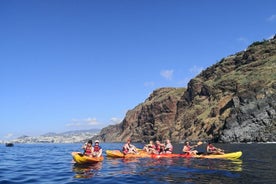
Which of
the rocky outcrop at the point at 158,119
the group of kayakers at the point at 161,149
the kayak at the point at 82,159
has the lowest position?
the kayak at the point at 82,159

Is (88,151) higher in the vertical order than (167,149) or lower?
higher

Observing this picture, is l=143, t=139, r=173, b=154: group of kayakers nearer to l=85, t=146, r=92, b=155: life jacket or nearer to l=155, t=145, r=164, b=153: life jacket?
l=155, t=145, r=164, b=153: life jacket

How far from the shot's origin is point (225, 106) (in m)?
123

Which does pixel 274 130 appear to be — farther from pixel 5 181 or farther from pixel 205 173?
pixel 5 181

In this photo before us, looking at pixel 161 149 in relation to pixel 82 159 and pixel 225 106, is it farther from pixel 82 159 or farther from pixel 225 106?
pixel 225 106

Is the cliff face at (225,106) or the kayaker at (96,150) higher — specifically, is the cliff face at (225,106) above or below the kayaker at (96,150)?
above

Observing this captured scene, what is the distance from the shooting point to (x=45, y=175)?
2445cm

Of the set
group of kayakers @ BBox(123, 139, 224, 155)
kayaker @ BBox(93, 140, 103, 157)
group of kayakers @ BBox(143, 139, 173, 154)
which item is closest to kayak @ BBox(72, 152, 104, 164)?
kayaker @ BBox(93, 140, 103, 157)

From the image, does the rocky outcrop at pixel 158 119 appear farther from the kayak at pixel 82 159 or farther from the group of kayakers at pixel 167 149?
the kayak at pixel 82 159

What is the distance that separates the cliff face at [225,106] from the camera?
Result: 93.6m

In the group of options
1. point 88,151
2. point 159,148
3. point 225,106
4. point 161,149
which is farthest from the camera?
point 225,106

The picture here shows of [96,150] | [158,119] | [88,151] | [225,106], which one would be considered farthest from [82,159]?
[158,119]

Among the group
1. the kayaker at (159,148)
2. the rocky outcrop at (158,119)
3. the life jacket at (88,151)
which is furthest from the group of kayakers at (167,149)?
the rocky outcrop at (158,119)

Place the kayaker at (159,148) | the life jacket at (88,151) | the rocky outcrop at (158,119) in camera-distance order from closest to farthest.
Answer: the life jacket at (88,151) < the kayaker at (159,148) < the rocky outcrop at (158,119)
